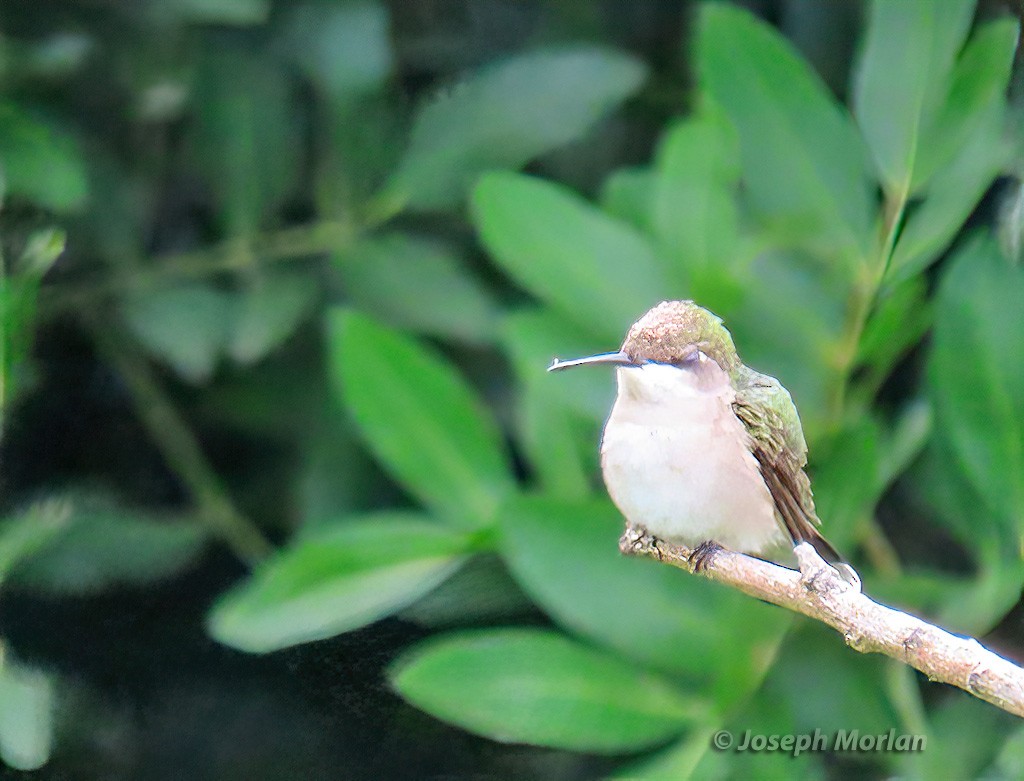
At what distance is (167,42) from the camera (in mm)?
1087

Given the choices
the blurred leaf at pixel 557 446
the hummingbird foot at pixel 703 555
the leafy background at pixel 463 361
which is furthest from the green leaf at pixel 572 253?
the hummingbird foot at pixel 703 555

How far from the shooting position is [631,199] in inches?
35.3

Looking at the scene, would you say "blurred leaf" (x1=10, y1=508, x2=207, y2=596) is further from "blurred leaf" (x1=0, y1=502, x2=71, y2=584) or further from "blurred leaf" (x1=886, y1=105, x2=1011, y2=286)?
"blurred leaf" (x1=886, y1=105, x2=1011, y2=286)

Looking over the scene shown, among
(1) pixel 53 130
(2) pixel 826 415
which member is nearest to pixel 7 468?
(1) pixel 53 130

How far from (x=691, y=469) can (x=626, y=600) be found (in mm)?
283

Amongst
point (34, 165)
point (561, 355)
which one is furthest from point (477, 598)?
point (34, 165)

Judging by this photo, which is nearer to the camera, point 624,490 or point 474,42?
point 624,490

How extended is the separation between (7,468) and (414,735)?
43 centimetres

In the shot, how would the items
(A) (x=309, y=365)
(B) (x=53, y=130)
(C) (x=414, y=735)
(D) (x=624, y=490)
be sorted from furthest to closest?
(A) (x=309, y=365) < (B) (x=53, y=130) < (C) (x=414, y=735) < (D) (x=624, y=490)

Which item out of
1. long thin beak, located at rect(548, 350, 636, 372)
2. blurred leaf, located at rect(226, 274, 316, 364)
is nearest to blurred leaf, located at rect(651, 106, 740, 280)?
long thin beak, located at rect(548, 350, 636, 372)

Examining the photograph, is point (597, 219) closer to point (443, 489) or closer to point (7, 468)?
point (443, 489)

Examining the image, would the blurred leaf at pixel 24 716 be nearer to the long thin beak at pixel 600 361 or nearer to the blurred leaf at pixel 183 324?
the blurred leaf at pixel 183 324

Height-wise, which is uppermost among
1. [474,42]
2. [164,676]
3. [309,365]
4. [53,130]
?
[474,42]

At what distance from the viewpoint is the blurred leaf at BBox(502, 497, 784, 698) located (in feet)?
2.43
